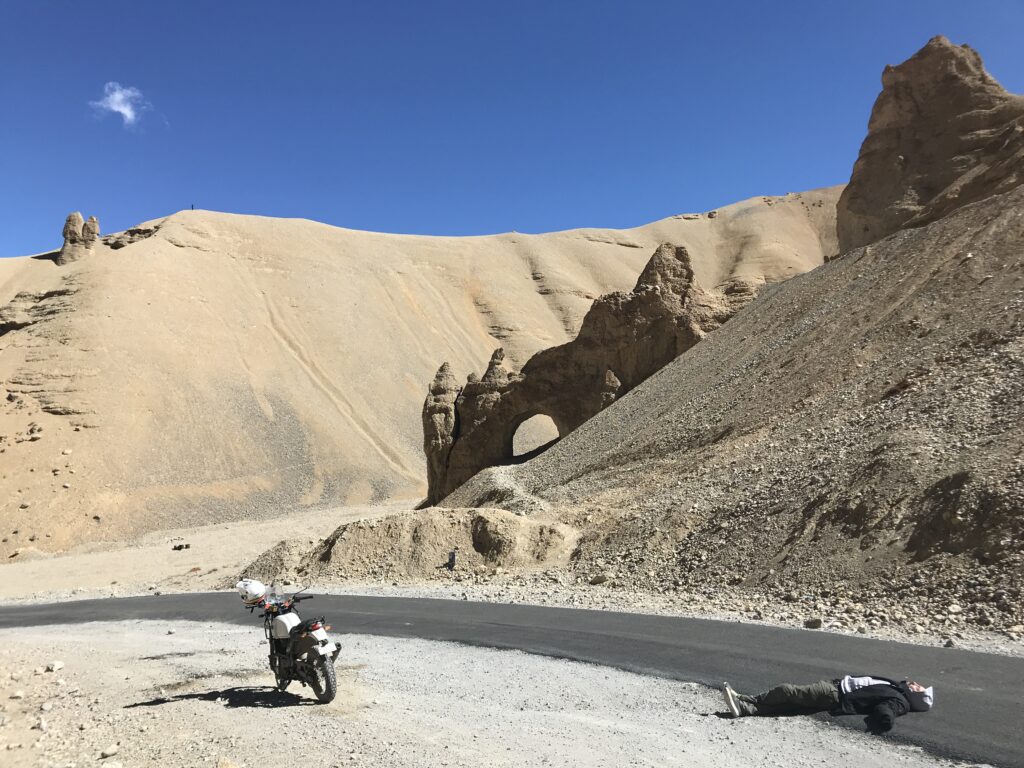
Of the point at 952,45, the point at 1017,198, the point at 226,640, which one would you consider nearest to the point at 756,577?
the point at 226,640

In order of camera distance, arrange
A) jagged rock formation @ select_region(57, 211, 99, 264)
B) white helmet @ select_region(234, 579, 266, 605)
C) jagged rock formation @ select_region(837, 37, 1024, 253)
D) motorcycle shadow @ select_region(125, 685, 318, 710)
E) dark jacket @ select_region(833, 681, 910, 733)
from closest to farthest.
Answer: dark jacket @ select_region(833, 681, 910, 733) < motorcycle shadow @ select_region(125, 685, 318, 710) < white helmet @ select_region(234, 579, 266, 605) < jagged rock formation @ select_region(837, 37, 1024, 253) < jagged rock formation @ select_region(57, 211, 99, 264)

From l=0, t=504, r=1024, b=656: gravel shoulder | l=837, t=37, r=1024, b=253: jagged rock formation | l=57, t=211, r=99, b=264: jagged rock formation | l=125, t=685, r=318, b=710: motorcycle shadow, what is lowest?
l=0, t=504, r=1024, b=656: gravel shoulder

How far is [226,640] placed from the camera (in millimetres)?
11445

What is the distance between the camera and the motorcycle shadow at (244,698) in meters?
7.31

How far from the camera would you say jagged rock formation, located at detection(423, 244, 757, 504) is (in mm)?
30344

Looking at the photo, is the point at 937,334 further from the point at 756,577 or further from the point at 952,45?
the point at 952,45

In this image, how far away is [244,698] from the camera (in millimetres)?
7609

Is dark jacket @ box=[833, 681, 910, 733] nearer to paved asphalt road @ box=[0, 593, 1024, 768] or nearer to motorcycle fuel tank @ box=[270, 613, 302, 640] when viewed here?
paved asphalt road @ box=[0, 593, 1024, 768]

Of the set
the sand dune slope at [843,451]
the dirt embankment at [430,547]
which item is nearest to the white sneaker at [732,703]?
the sand dune slope at [843,451]

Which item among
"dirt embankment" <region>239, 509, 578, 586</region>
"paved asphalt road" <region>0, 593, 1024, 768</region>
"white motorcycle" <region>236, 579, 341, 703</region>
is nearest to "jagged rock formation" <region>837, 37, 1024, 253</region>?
"dirt embankment" <region>239, 509, 578, 586</region>

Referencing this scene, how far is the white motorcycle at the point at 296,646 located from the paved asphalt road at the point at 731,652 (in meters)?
2.87

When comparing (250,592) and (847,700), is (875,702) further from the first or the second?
(250,592)

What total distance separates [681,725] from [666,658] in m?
2.27

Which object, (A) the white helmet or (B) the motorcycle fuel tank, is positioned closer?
(B) the motorcycle fuel tank
